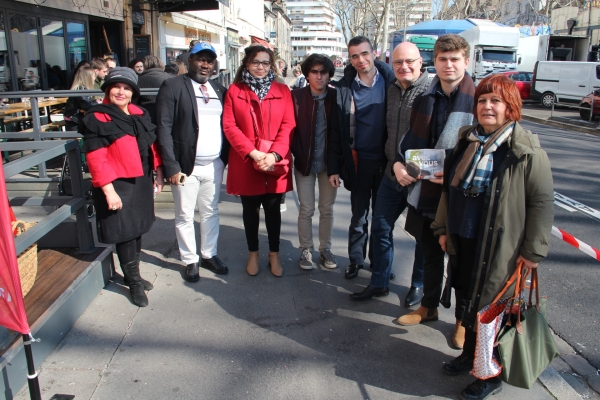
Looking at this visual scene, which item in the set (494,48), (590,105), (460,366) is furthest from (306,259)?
(494,48)

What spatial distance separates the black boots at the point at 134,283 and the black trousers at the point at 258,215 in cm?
100

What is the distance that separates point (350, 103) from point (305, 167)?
2.16 feet

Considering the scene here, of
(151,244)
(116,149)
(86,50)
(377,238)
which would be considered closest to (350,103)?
(377,238)

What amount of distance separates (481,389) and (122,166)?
2.68m

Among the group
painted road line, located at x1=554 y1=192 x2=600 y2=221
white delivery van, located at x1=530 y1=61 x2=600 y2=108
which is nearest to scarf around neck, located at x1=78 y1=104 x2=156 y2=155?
painted road line, located at x1=554 y1=192 x2=600 y2=221

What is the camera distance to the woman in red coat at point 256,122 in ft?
12.6

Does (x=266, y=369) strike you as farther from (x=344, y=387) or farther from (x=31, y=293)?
(x=31, y=293)

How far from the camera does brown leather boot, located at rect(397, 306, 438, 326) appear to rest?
3484 mm

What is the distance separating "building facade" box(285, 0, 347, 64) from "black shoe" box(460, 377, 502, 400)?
152 meters

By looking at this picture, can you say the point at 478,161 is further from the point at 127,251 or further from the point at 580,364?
the point at 127,251

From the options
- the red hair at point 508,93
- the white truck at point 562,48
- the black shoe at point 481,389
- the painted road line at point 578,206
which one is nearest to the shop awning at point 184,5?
the painted road line at point 578,206

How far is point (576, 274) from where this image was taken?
465 centimetres

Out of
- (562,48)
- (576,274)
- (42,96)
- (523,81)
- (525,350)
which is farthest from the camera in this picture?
(562,48)

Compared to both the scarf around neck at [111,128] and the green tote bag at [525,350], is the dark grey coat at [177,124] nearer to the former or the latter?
the scarf around neck at [111,128]
